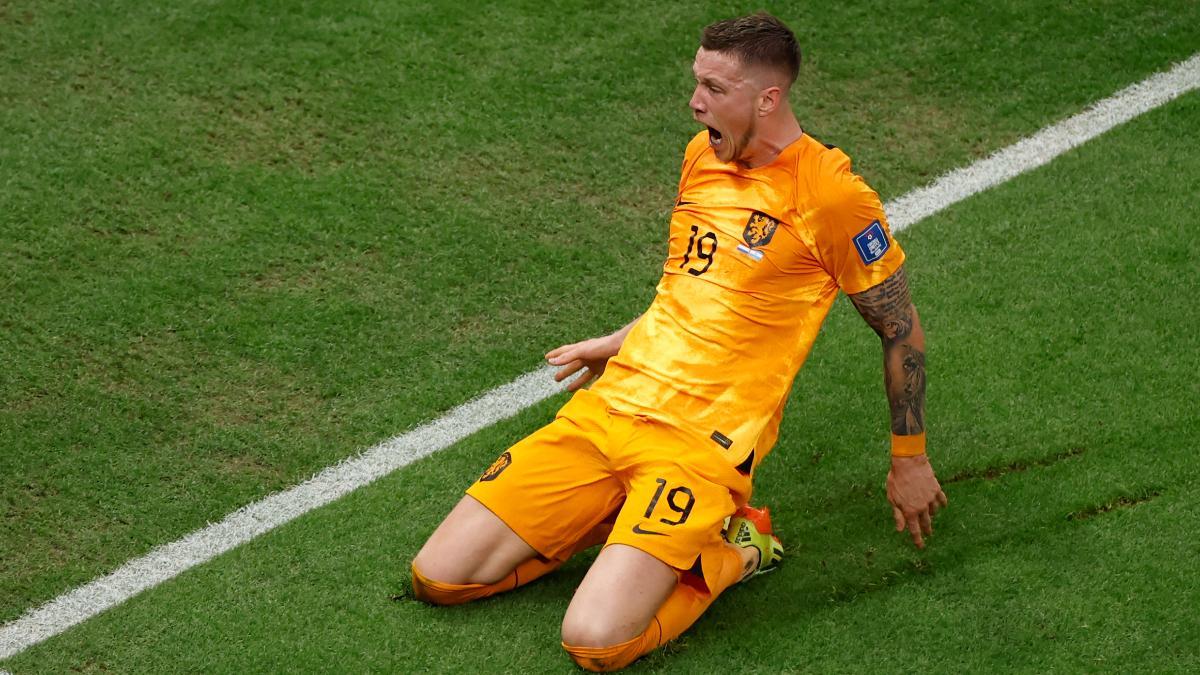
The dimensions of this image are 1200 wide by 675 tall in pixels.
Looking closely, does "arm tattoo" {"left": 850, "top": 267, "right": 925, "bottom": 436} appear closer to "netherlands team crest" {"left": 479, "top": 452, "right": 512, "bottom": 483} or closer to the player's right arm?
the player's right arm

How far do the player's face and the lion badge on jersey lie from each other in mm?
242

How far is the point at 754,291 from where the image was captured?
4723 mm

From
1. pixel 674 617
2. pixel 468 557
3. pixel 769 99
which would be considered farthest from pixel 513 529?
pixel 769 99

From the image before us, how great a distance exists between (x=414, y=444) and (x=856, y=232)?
82.2 inches

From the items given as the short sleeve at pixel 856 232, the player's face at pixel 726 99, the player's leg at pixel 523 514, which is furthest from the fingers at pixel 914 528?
the player's face at pixel 726 99

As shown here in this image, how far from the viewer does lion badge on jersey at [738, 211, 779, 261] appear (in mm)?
4688

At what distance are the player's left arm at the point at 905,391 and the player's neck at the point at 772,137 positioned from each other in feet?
1.76

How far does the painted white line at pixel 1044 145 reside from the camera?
22.3 feet

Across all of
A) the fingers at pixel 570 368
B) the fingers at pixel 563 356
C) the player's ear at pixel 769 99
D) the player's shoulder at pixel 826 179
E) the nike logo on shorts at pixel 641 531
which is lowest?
the nike logo on shorts at pixel 641 531

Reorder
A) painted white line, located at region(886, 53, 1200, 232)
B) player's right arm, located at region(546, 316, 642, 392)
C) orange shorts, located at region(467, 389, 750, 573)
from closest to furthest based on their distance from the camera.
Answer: orange shorts, located at region(467, 389, 750, 573) < player's right arm, located at region(546, 316, 642, 392) < painted white line, located at region(886, 53, 1200, 232)

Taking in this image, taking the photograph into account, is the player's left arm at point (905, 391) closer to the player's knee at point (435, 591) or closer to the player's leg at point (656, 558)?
the player's leg at point (656, 558)

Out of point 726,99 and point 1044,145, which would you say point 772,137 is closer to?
point 726,99

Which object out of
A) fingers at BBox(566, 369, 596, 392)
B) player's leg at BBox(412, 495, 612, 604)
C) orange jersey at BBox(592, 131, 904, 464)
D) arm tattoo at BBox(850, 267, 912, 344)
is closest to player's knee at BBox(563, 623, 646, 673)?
player's leg at BBox(412, 495, 612, 604)

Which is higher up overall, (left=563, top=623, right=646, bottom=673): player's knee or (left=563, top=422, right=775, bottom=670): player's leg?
(left=563, top=422, right=775, bottom=670): player's leg
